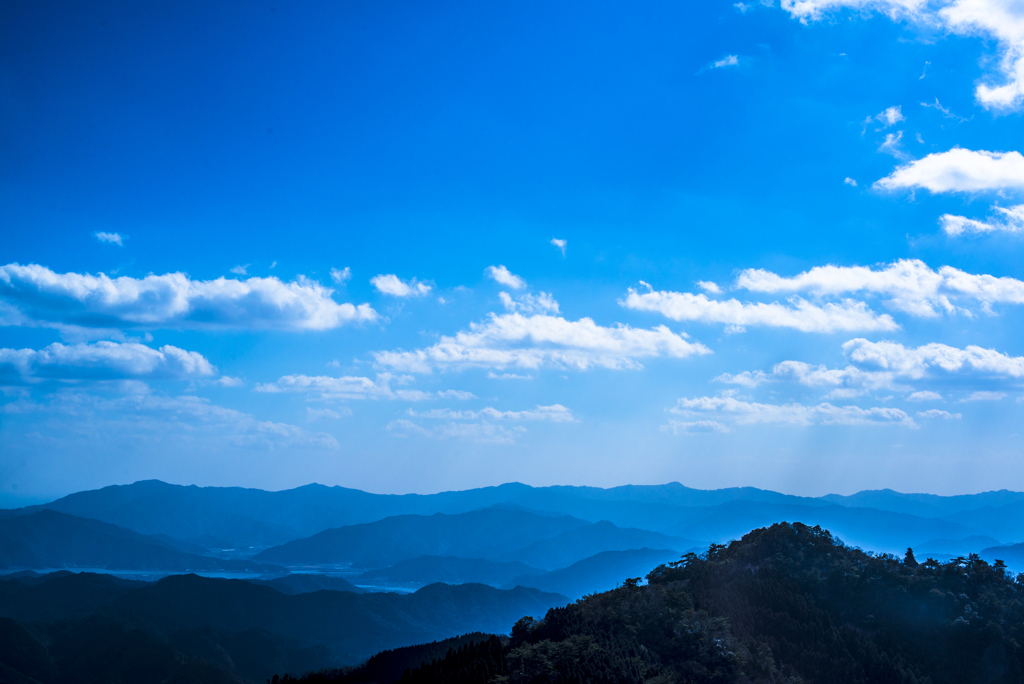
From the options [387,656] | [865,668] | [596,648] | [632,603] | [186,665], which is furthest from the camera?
[186,665]

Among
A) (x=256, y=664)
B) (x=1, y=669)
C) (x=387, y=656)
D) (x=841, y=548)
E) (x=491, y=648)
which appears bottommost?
(x=256, y=664)

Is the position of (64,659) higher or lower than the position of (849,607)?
lower

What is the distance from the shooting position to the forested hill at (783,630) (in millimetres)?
55875

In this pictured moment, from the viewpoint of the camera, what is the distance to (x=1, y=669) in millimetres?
146875

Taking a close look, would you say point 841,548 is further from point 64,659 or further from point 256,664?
point 64,659

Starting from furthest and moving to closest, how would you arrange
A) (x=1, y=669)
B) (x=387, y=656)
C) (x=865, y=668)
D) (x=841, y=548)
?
1. (x=1, y=669)
2. (x=387, y=656)
3. (x=841, y=548)
4. (x=865, y=668)

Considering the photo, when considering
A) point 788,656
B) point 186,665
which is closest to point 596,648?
point 788,656

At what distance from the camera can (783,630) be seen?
64.4 meters

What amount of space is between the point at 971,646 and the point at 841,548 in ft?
54.9

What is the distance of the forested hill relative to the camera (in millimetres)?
55875

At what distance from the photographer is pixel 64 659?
6570 inches

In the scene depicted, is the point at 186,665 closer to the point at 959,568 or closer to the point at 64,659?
the point at 64,659

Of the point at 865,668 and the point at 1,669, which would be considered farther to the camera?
the point at 1,669

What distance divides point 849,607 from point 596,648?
30.1 meters
